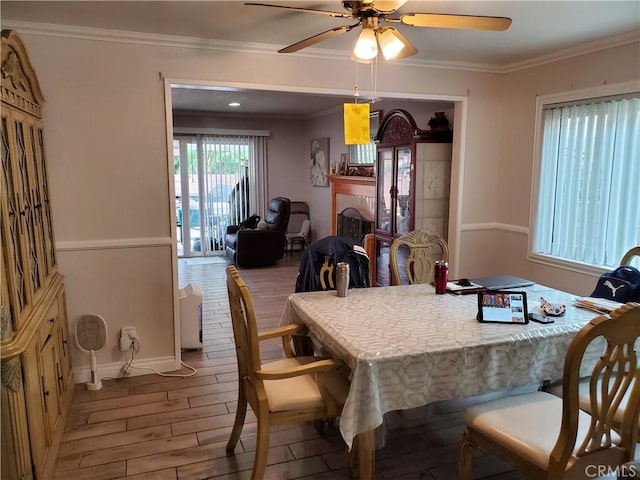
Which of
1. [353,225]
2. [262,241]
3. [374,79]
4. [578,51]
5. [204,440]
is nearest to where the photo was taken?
[204,440]

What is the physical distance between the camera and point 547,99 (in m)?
3.70

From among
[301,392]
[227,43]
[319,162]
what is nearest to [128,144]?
[227,43]

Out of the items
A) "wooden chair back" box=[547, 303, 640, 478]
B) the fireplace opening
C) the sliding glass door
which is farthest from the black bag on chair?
the sliding glass door

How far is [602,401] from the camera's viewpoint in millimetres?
1598

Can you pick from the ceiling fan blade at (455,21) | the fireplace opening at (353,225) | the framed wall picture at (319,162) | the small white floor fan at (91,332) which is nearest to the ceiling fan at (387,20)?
the ceiling fan blade at (455,21)

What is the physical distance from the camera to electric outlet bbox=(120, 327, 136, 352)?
3248 millimetres

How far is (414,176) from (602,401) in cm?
304

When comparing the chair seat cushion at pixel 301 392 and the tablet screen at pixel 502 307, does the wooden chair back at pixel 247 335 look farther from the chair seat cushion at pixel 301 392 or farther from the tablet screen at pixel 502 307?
the tablet screen at pixel 502 307

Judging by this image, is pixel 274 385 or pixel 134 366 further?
pixel 134 366

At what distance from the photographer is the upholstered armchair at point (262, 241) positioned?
22.8 feet

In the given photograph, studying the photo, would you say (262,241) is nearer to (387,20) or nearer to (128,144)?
(128,144)

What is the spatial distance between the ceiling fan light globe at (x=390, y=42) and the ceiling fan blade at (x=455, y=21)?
0.10m

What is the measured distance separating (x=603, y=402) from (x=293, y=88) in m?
2.77

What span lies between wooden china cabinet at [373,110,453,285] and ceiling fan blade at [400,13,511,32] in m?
→ 2.23
